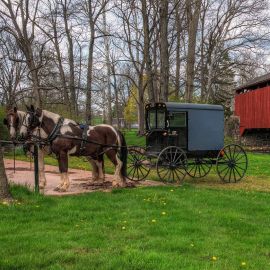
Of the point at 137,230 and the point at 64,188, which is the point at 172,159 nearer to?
the point at 64,188

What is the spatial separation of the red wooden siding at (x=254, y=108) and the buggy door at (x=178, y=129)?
76.8 ft

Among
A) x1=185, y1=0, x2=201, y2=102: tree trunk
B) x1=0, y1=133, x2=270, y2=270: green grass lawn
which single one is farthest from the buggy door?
x1=185, y1=0, x2=201, y2=102: tree trunk

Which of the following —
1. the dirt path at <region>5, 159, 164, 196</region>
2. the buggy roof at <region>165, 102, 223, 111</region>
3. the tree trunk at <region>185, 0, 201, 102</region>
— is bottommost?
the dirt path at <region>5, 159, 164, 196</region>

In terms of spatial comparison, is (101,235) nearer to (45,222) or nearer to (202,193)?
(45,222)

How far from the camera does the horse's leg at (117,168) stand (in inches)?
489

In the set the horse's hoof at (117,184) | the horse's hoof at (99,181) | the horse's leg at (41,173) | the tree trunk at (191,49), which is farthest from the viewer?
the tree trunk at (191,49)

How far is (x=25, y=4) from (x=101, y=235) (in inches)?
928

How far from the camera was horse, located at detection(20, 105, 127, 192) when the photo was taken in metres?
11.6

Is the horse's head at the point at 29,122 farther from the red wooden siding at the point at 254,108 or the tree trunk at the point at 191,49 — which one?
the red wooden siding at the point at 254,108

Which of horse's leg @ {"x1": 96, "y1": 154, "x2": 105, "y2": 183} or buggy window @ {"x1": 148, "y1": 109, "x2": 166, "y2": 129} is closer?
horse's leg @ {"x1": 96, "y1": 154, "x2": 105, "y2": 183}

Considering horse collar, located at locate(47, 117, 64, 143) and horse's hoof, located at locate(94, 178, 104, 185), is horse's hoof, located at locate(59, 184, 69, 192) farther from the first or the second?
horse's hoof, located at locate(94, 178, 104, 185)

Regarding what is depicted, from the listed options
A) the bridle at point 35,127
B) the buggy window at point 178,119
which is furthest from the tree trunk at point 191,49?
the bridle at point 35,127

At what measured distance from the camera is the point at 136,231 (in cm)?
731

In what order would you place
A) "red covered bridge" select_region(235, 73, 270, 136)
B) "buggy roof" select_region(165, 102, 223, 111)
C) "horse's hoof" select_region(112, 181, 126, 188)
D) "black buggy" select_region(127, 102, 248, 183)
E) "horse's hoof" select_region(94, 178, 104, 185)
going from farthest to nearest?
"red covered bridge" select_region(235, 73, 270, 136) < "buggy roof" select_region(165, 102, 223, 111) < "horse's hoof" select_region(94, 178, 104, 185) < "black buggy" select_region(127, 102, 248, 183) < "horse's hoof" select_region(112, 181, 126, 188)
